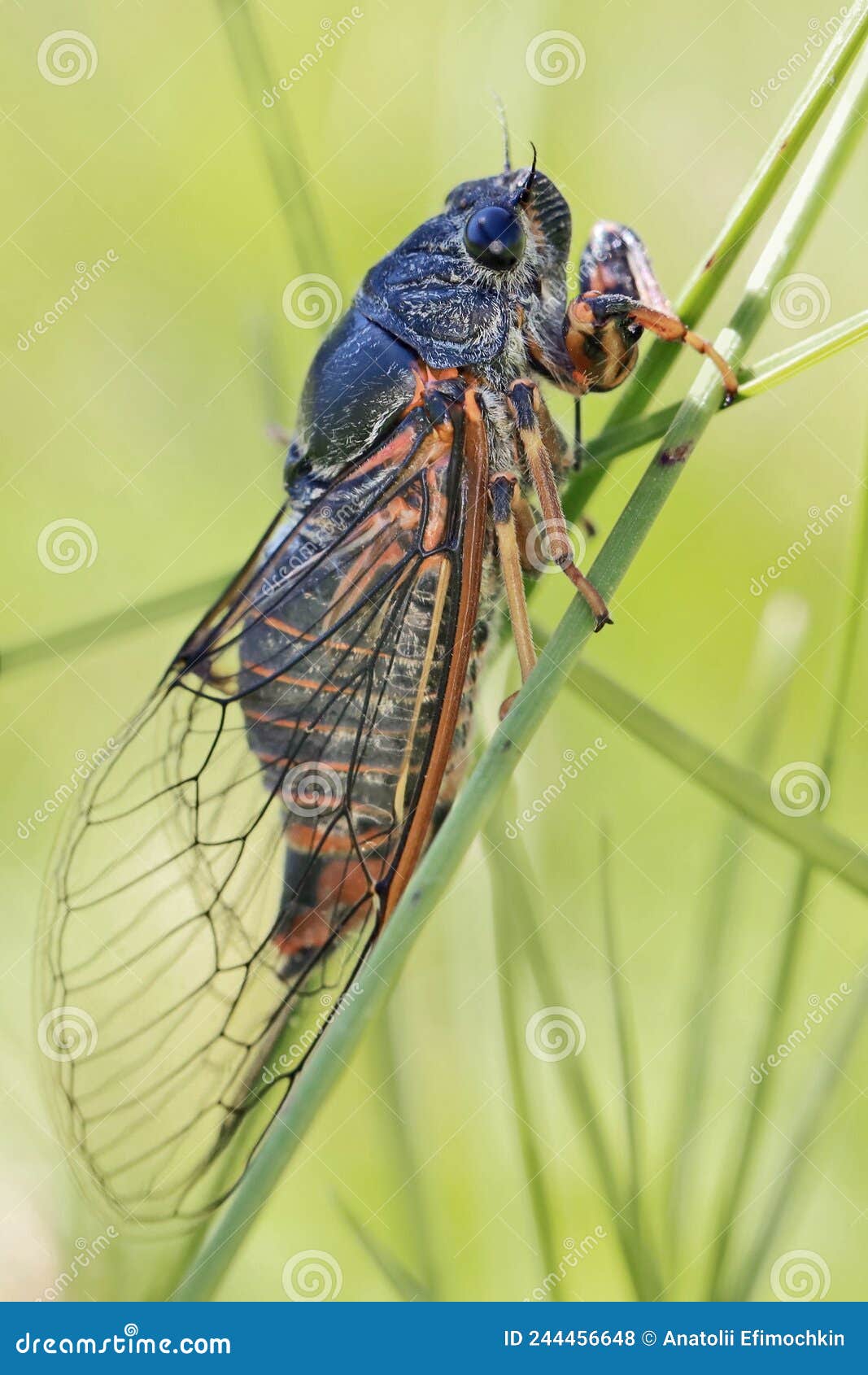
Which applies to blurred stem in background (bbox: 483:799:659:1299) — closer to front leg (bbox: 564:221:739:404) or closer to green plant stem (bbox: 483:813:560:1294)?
green plant stem (bbox: 483:813:560:1294)

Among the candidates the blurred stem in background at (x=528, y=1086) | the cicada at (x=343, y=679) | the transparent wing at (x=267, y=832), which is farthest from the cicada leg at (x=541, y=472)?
the blurred stem in background at (x=528, y=1086)

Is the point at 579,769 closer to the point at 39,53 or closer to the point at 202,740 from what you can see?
the point at 202,740

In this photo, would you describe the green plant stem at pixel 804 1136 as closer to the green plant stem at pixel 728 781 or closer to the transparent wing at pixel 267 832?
the green plant stem at pixel 728 781

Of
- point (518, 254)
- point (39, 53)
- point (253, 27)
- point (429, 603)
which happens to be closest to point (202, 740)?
point (429, 603)

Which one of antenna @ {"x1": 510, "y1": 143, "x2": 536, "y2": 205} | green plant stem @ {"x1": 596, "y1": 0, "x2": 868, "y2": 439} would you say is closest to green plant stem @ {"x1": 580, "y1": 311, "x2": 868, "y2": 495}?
green plant stem @ {"x1": 596, "y1": 0, "x2": 868, "y2": 439}

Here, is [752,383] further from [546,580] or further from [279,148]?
[279,148]

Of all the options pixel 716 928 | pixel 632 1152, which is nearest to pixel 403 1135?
pixel 632 1152
